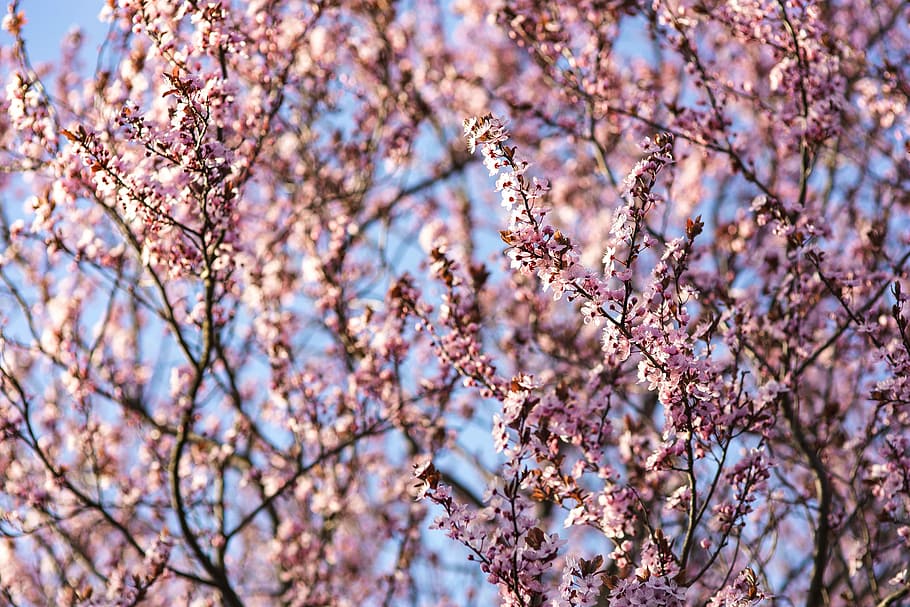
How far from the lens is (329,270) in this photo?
24.9 ft

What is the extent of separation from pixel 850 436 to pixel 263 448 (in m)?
5.03

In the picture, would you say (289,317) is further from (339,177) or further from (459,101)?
(459,101)

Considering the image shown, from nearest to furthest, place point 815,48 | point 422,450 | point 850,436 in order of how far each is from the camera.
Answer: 1. point 815,48
2. point 850,436
3. point 422,450

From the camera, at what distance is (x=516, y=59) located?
43.5 ft

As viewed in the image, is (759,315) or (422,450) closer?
(759,315)

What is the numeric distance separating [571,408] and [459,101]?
23.6 feet

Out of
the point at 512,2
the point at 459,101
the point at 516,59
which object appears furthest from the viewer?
the point at 516,59

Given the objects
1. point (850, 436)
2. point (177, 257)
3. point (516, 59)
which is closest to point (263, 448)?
point (177, 257)

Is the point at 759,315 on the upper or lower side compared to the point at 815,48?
lower

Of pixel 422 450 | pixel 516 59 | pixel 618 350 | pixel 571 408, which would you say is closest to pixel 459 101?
pixel 516 59

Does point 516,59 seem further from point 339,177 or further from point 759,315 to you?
point 759,315

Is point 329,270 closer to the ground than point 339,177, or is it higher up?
closer to the ground

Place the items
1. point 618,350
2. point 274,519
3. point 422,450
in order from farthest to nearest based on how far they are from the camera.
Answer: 1. point 274,519
2. point 422,450
3. point 618,350

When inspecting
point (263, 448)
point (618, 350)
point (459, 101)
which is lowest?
point (618, 350)
